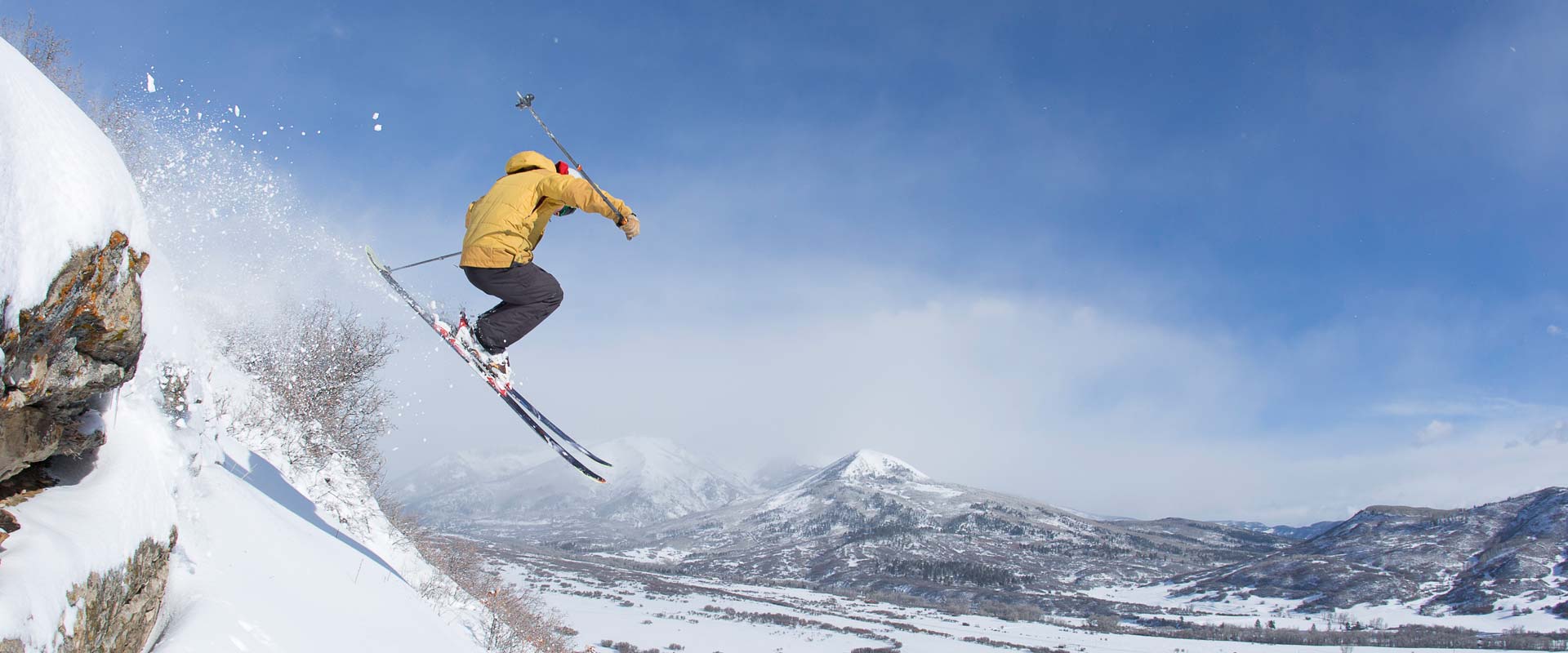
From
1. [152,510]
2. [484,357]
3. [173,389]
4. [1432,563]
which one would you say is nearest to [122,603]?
[152,510]

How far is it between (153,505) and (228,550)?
1.30m

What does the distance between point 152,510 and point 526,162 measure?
15.4ft

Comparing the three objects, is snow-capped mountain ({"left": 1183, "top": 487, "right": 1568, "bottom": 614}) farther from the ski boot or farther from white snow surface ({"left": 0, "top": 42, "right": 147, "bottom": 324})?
white snow surface ({"left": 0, "top": 42, "right": 147, "bottom": 324})

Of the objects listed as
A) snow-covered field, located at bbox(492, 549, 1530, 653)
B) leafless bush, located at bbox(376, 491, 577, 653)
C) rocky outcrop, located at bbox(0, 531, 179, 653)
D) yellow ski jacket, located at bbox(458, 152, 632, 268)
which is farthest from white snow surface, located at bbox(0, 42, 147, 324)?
snow-covered field, located at bbox(492, 549, 1530, 653)

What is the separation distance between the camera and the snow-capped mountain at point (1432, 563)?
102812 millimetres

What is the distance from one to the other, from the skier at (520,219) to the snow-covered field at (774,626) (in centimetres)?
3781

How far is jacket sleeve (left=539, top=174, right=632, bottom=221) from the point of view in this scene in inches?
302

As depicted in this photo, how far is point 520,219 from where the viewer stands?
25.7ft

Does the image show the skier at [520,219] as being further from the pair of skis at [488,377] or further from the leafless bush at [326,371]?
the leafless bush at [326,371]

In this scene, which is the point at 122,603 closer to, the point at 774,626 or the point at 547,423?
the point at 547,423

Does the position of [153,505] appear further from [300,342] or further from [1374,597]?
[1374,597]

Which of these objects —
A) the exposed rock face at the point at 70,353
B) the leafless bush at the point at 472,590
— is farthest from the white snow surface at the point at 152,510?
the leafless bush at the point at 472,590

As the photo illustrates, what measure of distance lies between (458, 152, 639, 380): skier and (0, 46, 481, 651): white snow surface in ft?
9.41

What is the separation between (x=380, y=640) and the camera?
6648 mm
